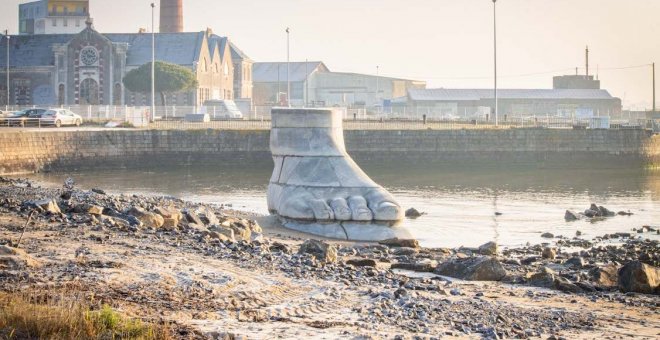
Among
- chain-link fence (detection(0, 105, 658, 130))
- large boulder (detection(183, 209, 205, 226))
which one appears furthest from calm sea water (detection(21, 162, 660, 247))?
chain-link fence (detection(0, 105, 658, 130))

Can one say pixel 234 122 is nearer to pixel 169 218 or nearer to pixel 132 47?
pixel 132 47

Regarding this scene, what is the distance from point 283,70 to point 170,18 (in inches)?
903

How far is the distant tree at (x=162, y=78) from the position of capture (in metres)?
90.5

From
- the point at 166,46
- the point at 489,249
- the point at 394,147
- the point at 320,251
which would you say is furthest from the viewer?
the point at 166,46

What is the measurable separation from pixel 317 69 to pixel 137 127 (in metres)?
69.9

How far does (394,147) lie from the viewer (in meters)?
64.9

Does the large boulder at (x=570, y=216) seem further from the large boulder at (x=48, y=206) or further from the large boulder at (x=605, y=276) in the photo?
the large boulder at (x=48, y=206)

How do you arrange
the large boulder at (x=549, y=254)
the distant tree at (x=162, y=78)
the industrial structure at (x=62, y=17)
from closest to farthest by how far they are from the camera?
the large boulder at (x=549, y=254) < the distant tree at (x=162, y=78) < the industrial structure at (x=62, y=17)

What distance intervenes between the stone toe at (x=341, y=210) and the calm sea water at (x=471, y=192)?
2.03 metres

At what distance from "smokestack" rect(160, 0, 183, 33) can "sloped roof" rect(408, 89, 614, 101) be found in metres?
25.8

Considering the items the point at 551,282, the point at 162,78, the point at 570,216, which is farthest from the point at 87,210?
the point at 162,78

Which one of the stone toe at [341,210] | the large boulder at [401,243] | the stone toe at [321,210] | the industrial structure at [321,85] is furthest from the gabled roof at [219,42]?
the large boulder at [401,243]

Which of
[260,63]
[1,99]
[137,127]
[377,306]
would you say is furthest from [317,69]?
[377,306]

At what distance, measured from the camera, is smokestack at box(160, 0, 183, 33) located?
111 meters
